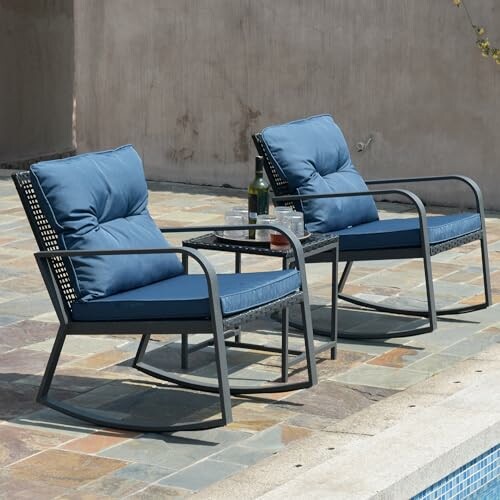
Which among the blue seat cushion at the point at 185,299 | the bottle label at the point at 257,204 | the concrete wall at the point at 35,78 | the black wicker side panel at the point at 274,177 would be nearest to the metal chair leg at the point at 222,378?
the blue seat cushion at the point at 185,299

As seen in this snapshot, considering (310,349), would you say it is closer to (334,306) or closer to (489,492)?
(334,306)

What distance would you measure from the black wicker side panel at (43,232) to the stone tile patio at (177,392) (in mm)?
436

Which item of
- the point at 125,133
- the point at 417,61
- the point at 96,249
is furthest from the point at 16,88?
the point at 96,249

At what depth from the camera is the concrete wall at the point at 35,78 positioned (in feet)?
41.5

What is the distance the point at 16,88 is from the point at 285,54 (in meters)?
4.03

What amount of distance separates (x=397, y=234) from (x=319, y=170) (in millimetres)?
549

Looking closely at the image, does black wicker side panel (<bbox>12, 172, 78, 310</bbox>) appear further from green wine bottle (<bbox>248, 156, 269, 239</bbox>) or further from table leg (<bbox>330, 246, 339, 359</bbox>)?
table leg (<bbox>330, 246, 339, 359</bbox>)

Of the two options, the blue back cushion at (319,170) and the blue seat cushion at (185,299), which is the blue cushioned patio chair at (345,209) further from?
the blue seat cushion at (185,299)

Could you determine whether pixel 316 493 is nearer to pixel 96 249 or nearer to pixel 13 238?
pixel 96 249

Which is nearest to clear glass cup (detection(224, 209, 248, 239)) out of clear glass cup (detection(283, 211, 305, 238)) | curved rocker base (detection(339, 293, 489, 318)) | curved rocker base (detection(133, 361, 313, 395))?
clear glass cup (detection(283, 211, 305, 238))

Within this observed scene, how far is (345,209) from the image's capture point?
18.7ft

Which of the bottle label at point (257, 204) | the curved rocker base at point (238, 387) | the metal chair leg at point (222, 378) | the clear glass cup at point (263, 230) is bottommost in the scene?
the curved rocker base at point (238, 387)

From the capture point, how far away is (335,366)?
502cm

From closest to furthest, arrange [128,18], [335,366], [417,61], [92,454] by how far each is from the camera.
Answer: [92,454]
[335,366]
[417,61]
[128,18]
